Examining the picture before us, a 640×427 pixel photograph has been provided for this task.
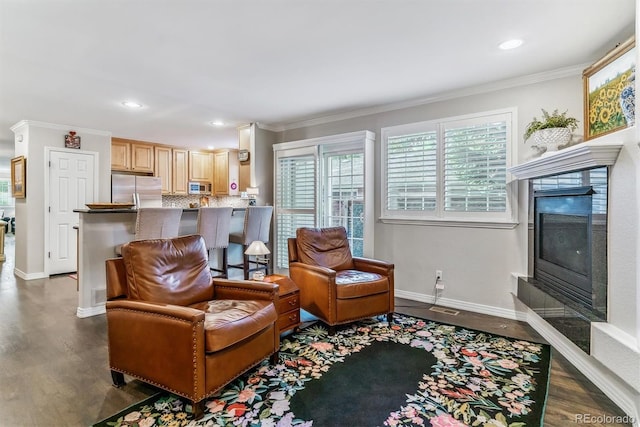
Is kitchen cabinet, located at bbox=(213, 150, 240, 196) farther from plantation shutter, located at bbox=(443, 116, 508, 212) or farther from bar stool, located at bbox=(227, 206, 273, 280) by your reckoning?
plantation shutter, located at bbox=(443, 116, 508, 212)

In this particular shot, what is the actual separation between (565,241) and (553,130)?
0.94 metres

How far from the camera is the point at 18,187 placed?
5188 mm

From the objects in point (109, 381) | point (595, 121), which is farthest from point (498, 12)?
point (109, 381)

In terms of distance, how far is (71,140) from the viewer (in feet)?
17.2

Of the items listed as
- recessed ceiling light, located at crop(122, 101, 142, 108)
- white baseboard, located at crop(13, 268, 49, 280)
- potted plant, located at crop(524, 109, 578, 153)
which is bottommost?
white baseboard, located at crop(13, 268, 49, 280)

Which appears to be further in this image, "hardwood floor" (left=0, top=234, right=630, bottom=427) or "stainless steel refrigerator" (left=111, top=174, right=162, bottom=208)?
"stainless steel refrigerator" (left=111, top=174, right=162, bottom=208)

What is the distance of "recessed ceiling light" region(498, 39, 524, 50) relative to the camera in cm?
251

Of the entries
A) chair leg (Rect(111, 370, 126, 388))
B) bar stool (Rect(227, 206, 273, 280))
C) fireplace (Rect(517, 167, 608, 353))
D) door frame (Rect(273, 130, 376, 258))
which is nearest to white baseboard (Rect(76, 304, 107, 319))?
bar stool (Rect(227, 206, 273, 280))

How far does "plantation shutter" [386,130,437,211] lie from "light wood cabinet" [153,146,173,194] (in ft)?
16.0

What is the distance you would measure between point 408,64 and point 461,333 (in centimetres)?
244

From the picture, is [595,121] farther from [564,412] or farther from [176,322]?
[176,322]

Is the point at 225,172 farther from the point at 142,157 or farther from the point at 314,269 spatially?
the point at 314,269

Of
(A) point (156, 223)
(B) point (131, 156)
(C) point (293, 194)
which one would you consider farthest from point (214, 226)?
(B) point (131, 156)

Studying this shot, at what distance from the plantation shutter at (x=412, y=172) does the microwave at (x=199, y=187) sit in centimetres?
479
